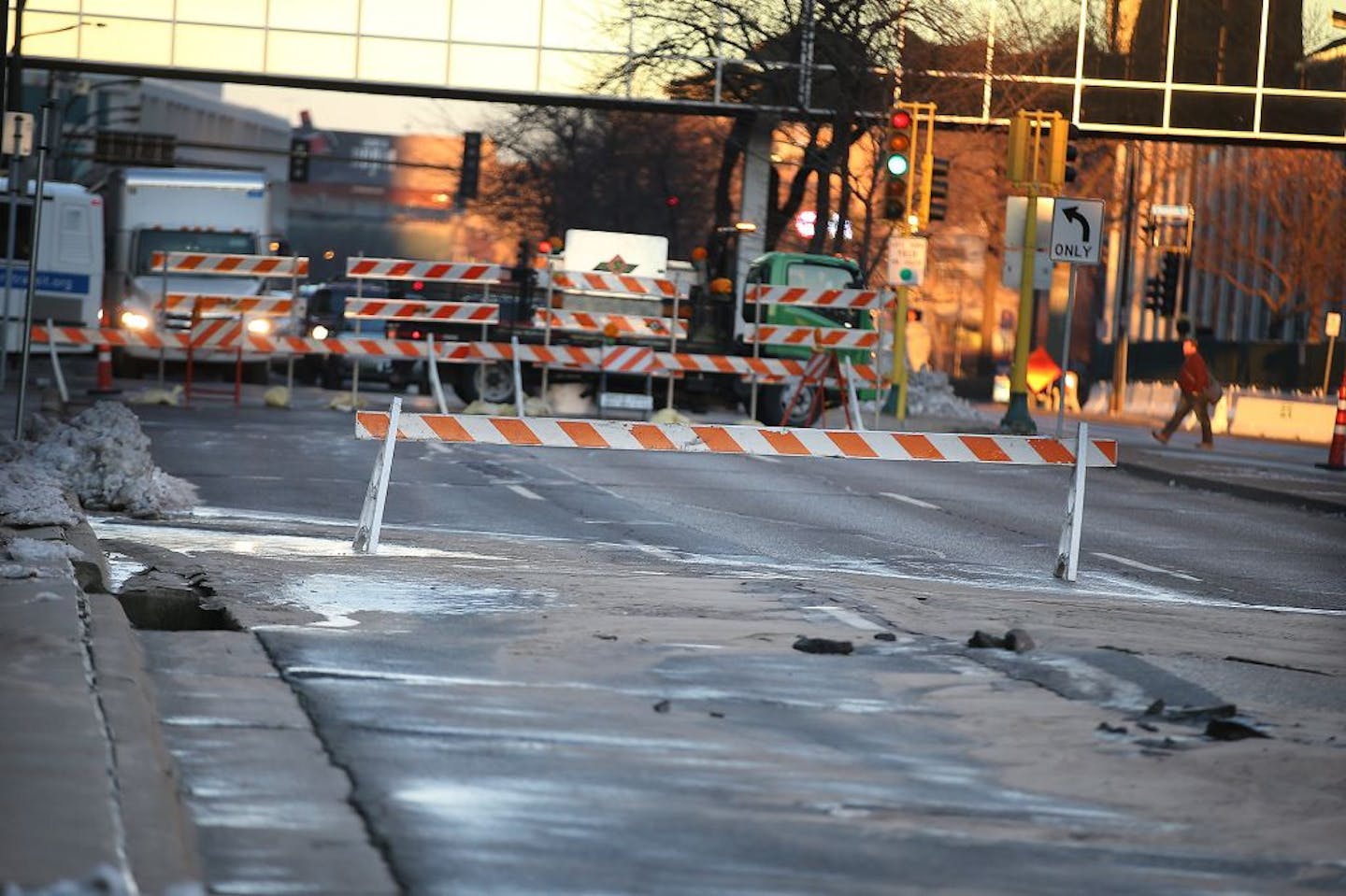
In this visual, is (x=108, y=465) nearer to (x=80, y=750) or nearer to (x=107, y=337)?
(x=80, y=750)

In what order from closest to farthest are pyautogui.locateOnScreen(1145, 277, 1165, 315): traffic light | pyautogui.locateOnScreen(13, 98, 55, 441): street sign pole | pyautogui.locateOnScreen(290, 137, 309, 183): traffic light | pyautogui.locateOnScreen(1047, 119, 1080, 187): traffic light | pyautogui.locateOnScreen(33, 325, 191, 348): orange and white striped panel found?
pyautogui.locateOnScreen(13, 98, 55, 441): street sign pole → pyautogui.locateOnScreen(33, 325, 191, 348): orange and white striped panel → pyautogui.locateOnScreen(1047, 119, 1080, 187): traffic light → pyautogui.locateOnScreen(1145, 277, 1165, 315): traffic light → pyautogui.locateOnScreen(290, 137, 309, 183): traffic light

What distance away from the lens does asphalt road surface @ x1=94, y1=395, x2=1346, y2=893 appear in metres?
5.84

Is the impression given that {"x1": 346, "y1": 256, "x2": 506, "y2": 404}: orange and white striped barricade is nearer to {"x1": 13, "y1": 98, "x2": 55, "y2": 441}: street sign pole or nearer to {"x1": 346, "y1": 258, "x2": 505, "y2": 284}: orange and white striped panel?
{"x1": 346, "y1": 258, "x2": 505, "y2": 284}: orange and white striped panel

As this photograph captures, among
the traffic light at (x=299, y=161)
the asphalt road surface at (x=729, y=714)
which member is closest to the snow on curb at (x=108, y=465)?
the asphalt road surface at (x=729, y=714)

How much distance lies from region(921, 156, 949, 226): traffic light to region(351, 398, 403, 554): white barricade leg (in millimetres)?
21949

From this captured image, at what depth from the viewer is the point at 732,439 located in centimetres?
1351

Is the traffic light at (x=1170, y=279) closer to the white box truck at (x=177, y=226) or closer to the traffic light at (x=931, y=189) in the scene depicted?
the traffic light at (x=931, y=189)

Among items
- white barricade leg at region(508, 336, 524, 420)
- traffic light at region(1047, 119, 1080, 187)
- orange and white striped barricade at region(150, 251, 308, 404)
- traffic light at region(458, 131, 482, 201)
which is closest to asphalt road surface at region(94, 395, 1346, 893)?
white barricade leg at region(508, 336, 524, 420)

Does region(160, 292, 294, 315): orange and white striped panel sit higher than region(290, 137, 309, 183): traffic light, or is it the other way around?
region(290, 137, 309, 183): traffic light

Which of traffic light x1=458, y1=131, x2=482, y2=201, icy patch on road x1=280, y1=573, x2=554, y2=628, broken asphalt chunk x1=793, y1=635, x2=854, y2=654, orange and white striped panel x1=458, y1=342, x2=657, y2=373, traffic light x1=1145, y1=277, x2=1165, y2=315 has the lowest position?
icy patch on road x1=280, y1=573, x2=554, y2=628

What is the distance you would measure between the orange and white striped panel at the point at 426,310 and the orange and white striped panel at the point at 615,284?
1014mm

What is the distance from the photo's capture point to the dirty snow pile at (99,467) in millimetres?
14336

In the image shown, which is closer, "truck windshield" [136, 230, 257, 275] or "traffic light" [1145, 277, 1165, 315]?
"truck windshield" [136, 230, 257, 275]

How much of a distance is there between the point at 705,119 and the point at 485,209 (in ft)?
68.4
